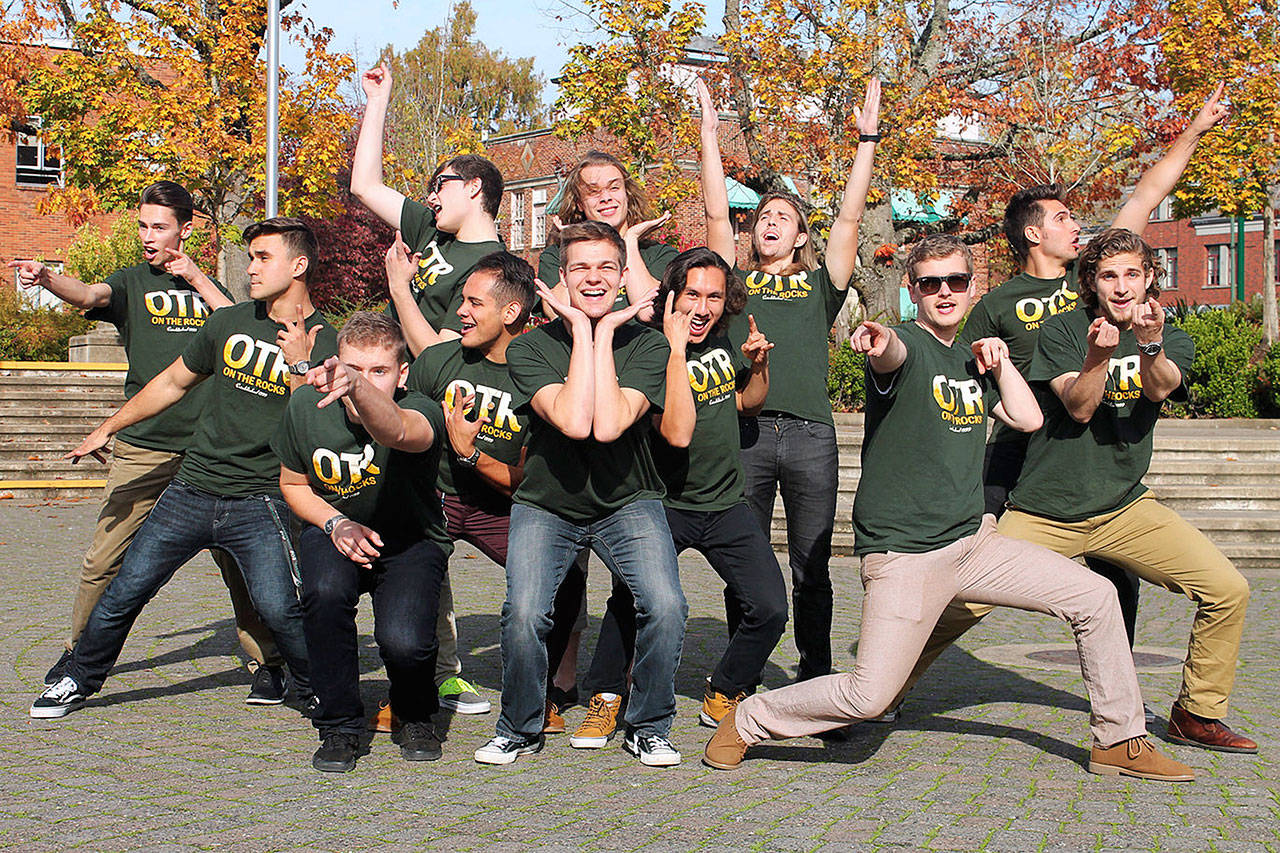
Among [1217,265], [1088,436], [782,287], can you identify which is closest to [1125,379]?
[1088,436]

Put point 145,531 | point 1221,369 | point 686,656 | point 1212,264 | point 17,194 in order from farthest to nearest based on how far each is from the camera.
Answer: point 1212,264, point 17,194, point 1221,369, point 686,656, point 145,531

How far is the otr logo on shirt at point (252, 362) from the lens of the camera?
243 inches

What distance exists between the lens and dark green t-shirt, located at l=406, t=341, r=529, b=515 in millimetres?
5949

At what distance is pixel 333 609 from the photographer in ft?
17.6

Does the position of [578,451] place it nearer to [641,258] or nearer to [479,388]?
[479,388]

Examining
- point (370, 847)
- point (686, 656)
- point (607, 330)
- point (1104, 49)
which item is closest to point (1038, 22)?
point (1104, 49)

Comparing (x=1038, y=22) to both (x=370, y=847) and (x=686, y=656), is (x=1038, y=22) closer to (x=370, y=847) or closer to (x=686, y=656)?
(x=686, y=656)

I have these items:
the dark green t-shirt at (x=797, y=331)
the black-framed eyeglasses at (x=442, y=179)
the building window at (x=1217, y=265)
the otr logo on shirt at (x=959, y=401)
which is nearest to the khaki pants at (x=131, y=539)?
the black-framed eyeglasses at (x=442, y=179)

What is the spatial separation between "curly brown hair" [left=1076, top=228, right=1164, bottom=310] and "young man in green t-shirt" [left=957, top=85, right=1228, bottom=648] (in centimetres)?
63

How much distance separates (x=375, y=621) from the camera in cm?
544

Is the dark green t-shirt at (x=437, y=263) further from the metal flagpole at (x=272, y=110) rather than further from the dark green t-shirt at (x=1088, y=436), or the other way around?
the metal flagpole at (x=272, y=110)

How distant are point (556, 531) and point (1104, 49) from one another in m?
24.7

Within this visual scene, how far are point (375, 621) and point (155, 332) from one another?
7.55ft

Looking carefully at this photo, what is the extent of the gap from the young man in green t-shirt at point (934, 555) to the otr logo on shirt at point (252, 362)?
2.56m
